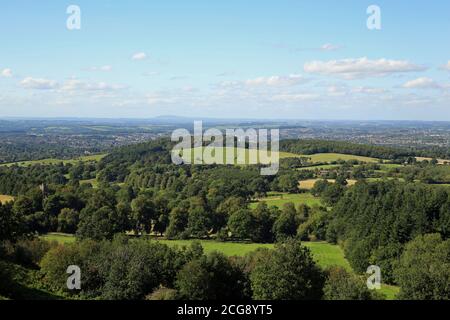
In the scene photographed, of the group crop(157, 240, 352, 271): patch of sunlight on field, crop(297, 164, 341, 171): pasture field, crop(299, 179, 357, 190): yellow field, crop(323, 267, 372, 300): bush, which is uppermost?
crop(323, 267, 372, 300): bush

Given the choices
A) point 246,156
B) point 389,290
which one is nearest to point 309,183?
point 246,156

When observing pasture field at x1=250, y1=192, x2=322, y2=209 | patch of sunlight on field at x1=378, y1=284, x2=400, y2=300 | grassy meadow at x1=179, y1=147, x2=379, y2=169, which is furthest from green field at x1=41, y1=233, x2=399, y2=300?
grassy meadow at x1=179, y1=147, x2=379, y2=169

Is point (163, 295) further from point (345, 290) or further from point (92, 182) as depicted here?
point (92, 182)

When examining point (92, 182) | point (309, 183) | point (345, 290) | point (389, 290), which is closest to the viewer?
point (345, 290)

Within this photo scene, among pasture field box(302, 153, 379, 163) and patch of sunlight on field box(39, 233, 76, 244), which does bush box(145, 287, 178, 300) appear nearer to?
patch of sunlight on field box(39, 233, 76, 244)

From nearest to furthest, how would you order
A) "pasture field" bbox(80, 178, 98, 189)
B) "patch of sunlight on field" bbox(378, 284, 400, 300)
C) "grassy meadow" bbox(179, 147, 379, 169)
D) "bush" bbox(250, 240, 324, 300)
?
1. "bush" bbox(250, 240, 324, 300)
2. "patch of sunlight on field" bbox(378, 284, 400, 300)
3. "pasture field" bbox(80, 178, 98, 189)
4. "grassy meadow" bbox(179, 147, 379, 169)

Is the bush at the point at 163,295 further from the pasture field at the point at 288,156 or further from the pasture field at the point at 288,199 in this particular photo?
the pasture field at the point at 288,156

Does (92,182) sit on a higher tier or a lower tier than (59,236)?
higher

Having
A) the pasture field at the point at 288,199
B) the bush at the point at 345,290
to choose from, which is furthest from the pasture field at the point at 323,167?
the bush at the point at 345,290
